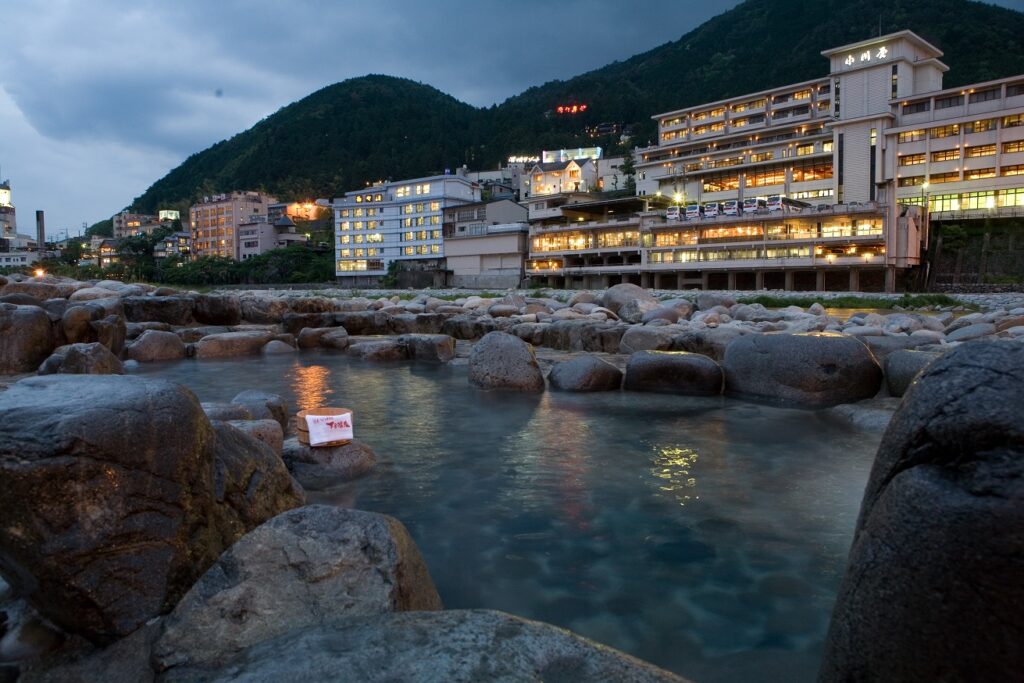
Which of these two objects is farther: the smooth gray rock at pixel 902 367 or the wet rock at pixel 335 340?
the wet rock at pixel 335 340

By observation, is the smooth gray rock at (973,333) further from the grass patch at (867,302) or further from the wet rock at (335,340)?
the grass patch at (867,302)

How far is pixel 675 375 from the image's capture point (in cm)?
1034

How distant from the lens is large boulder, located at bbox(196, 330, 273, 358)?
16580 mm

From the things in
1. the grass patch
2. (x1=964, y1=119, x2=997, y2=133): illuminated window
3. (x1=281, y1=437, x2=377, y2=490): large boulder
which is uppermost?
(x1=964, y1=119, x2=997, y2=133): illuminated window

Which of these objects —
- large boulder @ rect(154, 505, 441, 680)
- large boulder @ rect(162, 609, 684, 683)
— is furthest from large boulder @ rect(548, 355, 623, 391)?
large boulder @ rect(162, 609, 684, 683)

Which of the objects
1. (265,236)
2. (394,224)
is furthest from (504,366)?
(265,236)

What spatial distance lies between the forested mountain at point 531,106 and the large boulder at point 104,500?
97.4 metres

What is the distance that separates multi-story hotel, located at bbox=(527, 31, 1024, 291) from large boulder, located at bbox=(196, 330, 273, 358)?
39.8m

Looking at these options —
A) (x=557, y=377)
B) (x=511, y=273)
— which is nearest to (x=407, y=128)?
(x=511, y=273)

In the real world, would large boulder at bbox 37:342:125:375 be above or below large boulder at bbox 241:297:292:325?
below

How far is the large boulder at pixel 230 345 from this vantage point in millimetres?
16580

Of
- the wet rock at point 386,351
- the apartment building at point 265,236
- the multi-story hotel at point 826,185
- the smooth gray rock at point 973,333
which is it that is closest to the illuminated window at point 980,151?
the multi-story hotel at point 826,185

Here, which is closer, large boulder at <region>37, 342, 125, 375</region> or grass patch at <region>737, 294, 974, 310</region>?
large boulder at <region>37, 342, 125, 375</region>

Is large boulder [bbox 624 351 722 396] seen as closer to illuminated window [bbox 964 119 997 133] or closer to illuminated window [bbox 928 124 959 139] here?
illuminated window [bbox 964 119 997 133]
